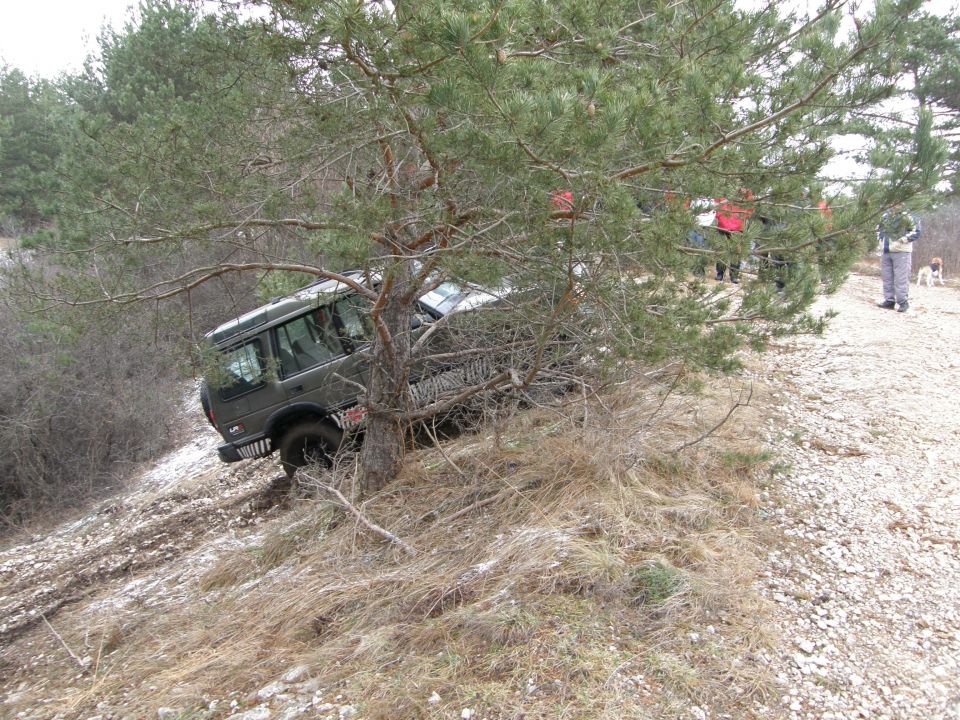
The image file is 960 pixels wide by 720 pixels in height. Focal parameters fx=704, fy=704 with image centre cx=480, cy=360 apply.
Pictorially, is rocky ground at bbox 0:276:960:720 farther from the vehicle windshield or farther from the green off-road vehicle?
the vehicle windshield

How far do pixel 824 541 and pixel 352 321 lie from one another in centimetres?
424

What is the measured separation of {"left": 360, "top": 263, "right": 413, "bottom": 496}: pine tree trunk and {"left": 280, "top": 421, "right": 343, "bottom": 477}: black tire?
1215 millimetres

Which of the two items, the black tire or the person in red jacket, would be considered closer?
the person in red jacket

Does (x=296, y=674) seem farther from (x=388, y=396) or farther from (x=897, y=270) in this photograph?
(x=897, y=270)

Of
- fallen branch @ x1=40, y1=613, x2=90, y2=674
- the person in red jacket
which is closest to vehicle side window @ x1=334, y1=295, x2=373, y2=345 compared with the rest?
fallen branch @ x1=40, y1=613, x2=90, y2=674

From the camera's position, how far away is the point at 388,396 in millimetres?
5398

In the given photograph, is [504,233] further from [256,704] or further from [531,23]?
[256,704]

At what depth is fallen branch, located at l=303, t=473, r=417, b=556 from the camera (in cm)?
457

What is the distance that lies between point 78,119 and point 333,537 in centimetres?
351

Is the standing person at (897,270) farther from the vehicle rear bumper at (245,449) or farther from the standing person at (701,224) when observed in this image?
the vehicle rear bumper at (245,449)

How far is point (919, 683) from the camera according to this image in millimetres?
2936

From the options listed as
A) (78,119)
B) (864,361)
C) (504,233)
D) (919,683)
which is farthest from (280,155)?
(864,361)

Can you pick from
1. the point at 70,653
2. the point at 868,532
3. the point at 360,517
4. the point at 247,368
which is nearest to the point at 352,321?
the point at 247,368

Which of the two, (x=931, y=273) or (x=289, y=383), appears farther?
(x=931, y=273)
